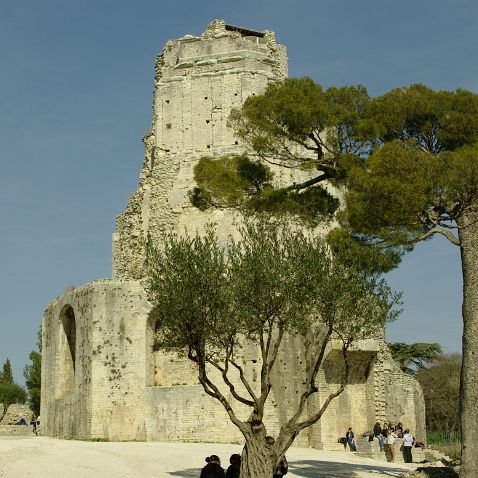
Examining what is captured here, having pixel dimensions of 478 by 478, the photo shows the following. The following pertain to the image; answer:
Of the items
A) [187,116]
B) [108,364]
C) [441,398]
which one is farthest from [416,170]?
[441,398]

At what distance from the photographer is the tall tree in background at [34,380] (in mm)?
41062

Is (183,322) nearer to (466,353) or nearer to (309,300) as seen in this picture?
(309,300)

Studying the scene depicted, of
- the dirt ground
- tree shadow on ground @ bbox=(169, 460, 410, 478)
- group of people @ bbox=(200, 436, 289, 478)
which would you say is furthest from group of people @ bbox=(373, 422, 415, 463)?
group of people @ bbox=(200, 436, 289, 478)

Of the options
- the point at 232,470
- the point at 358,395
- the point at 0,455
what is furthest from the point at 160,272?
the point at 358,395

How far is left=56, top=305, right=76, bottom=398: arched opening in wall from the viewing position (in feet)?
93.3

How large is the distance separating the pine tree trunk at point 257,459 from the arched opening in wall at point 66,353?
571 inches

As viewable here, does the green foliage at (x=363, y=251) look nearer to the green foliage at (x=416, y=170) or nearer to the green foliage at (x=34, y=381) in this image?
the green foliage at (x=416, y=170)

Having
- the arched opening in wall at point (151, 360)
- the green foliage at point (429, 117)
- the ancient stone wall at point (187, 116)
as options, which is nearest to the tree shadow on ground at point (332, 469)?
the green foliage at point (429, 117)

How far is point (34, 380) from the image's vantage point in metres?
42.6

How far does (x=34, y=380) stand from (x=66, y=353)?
14609mm

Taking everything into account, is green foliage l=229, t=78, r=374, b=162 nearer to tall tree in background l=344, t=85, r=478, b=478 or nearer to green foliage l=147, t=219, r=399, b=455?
tall tree in background l=344, t=85, r=478, b=478

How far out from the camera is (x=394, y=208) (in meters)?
15.8

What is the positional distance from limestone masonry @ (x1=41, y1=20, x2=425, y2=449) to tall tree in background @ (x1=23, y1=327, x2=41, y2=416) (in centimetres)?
1185

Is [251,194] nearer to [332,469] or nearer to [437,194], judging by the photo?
[437,194]
